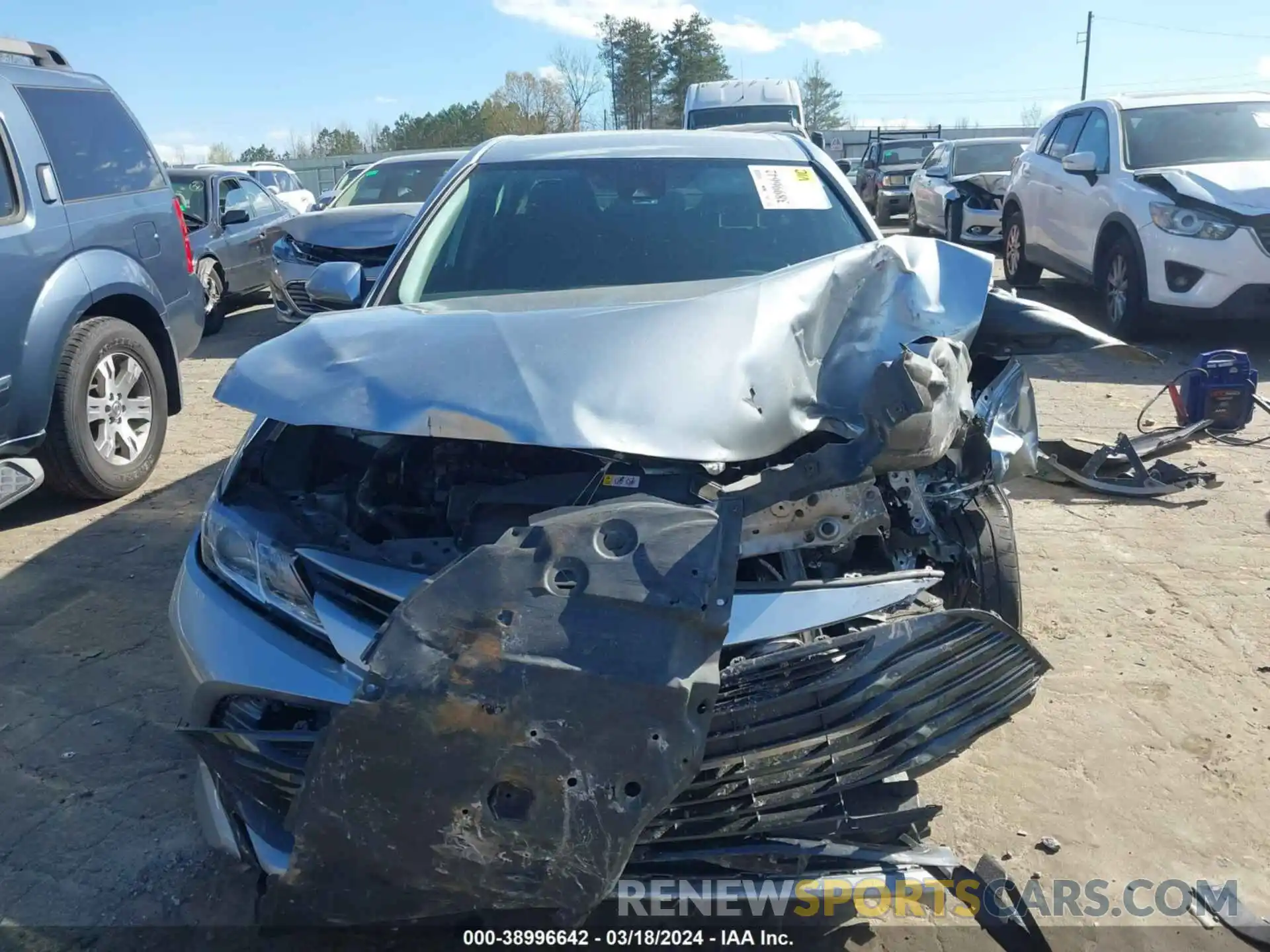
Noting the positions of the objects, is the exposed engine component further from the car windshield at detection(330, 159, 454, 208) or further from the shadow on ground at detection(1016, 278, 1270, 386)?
the car windshield at detection(330, 159, 454, 208)

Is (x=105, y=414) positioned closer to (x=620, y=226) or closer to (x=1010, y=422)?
(x=620, y=226)

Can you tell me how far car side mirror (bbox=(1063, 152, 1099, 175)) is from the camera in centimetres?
787

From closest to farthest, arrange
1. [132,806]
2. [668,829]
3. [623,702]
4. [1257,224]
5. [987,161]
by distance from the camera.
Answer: [623,702], [668,829], [132,806], [1257,224], [987,161]

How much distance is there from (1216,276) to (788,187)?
4.82m

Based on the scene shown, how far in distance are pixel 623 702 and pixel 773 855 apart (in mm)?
465

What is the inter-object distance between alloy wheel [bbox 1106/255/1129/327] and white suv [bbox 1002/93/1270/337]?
1 cm

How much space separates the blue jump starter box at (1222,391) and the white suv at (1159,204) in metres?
1.80

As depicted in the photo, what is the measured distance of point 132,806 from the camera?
8.93 ft

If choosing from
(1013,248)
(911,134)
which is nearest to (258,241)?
Result: (1013,248)

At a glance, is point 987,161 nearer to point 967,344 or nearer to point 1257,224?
point 1257,224

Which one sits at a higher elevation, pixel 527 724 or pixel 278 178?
pixel 278 178

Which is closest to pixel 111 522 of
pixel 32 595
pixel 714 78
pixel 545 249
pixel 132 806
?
pixel 32 595

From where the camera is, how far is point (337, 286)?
3559mm

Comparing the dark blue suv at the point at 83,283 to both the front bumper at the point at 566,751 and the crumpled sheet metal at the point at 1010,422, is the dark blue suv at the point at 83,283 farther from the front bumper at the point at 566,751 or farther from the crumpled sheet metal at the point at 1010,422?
the crumpled sheet metal at the point at 1010,422
